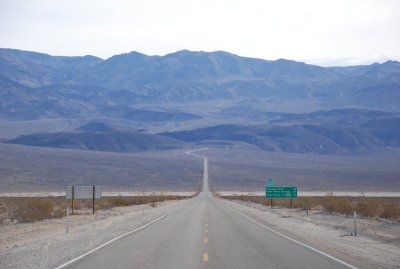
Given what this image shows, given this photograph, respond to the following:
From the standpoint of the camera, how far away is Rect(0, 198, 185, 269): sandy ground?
675 inches

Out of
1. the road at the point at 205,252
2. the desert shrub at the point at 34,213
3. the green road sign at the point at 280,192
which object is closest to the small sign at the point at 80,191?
the desert shrub at the point at 34,213

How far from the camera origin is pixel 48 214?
36.6 metres

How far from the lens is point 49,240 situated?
883 inches

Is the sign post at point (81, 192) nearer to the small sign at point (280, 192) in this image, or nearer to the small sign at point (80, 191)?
the small sign at point (80, 191)

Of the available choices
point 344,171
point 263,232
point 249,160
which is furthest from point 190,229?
point 249,160

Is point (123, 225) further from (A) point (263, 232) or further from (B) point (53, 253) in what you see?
(B) point (53, 253)

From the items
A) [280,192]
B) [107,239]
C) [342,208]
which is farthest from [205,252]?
[280,192]

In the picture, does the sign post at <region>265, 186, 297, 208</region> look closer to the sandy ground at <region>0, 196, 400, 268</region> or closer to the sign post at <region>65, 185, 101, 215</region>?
the sandy ground at <region>0, 196, 400, 268</region>

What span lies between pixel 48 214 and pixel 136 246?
1724 centimetres

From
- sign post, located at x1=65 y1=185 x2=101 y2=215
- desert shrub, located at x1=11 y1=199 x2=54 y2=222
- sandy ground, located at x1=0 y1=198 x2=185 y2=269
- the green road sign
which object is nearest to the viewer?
sandy ground, located at x1=0 y1=198 x2=185 y2=269

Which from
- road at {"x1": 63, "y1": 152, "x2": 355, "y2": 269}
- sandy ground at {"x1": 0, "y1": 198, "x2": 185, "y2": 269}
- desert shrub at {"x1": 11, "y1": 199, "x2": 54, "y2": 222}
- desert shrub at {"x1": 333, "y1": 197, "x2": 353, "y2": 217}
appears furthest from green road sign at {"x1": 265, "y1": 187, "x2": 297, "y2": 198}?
road at {"x1": 63, "y1": 152, "x2": 355, "y2": 269}

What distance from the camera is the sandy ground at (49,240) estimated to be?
56.2 ft

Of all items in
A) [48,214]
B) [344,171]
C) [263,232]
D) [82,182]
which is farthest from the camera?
[344,171]

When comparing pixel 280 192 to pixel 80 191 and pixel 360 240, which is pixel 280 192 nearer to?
pixel 80 191
